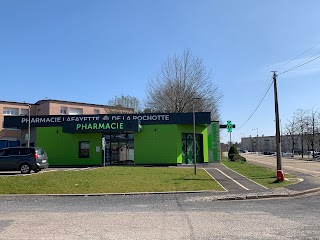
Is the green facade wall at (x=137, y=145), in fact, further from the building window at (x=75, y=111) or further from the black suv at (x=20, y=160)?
the building window at (x=75, y=111)

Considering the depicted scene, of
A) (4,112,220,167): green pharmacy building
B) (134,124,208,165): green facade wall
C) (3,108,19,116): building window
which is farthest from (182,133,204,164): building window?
(3,108,19,116): building window

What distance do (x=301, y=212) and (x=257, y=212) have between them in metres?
1.26

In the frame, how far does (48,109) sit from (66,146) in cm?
3161

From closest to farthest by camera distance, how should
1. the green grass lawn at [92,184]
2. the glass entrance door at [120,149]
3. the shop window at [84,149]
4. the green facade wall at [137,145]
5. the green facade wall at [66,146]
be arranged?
the green grass lawn at [92,184] < the green facade wall at [137,145] < the glass entrance door at [120,149] < the green facade wall at [66,146] < the shop window at [84,149]

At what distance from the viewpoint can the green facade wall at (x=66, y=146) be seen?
33.9 metres

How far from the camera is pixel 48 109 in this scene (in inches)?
2502

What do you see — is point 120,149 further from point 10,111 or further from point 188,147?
point 10,111

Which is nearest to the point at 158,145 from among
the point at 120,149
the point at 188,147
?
the point at 188,147

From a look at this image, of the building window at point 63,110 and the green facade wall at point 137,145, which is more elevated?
the building window at point 63,110

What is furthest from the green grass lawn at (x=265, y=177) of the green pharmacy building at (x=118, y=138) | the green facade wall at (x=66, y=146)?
the green facade wall at (x=66, y=146)

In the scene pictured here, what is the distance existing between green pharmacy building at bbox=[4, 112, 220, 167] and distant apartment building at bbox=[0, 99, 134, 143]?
2541 cm

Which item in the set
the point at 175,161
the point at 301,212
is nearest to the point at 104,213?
the point at 301,212

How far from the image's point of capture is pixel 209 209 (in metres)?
11.2

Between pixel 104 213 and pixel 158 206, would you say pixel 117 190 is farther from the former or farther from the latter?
pixel 104 213
